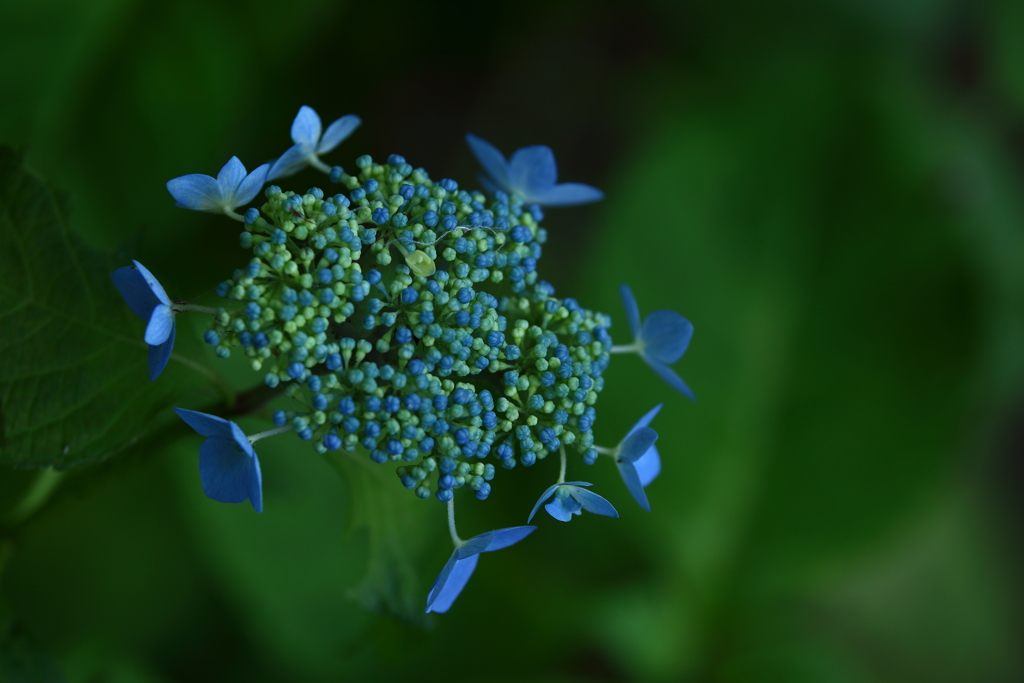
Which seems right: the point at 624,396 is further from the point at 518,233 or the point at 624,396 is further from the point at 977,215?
the point at 977,215

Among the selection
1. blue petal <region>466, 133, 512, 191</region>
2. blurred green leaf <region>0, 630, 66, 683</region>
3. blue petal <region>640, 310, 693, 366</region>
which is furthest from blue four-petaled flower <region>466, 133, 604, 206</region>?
blurred green leaf <region>0, 630, 66, 683</region>

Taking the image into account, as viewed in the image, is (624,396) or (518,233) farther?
(624,396)

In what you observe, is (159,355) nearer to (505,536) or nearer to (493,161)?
(505,536)

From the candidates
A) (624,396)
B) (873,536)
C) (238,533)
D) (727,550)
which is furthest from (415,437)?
(873,536)

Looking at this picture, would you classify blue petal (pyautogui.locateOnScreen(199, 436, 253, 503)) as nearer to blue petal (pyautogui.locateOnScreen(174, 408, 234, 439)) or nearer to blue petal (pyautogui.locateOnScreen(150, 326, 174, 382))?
blue petal (pyautogui.locateOnScreen(174, 408, 234, 439))

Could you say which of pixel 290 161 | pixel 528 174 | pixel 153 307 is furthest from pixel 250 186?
pixel 528 174

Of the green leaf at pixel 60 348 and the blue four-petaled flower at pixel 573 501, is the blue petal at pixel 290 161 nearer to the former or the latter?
the green leaf at pixel 60 348

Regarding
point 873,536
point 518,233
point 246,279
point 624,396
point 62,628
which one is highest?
point 518,233
